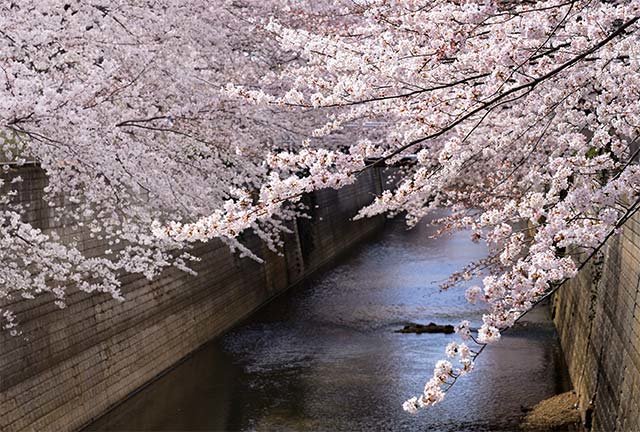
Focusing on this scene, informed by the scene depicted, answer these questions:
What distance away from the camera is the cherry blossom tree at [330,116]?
4719mm

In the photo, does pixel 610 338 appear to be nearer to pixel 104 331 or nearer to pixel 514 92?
pixel 514 92

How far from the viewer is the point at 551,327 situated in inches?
659

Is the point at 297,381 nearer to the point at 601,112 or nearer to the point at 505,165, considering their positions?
the point at 505,165

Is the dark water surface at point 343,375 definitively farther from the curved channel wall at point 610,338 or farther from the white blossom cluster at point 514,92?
the white blossom cluster at point 514,92

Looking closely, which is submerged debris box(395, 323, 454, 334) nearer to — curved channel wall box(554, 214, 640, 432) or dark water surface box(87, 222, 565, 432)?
dark water surface box(87, 222, 565, 432)

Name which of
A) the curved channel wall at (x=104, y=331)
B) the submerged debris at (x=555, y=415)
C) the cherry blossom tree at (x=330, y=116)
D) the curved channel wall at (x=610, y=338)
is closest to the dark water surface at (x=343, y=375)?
the submerged debris at (x=555, y=415)

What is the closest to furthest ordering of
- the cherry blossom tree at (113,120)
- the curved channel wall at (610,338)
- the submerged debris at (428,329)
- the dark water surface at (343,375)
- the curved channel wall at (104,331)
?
the curved channel wall at (610,338) → the cherry blossom tree at (113,120) → the curved channel wall at (104,331) → the dark water surface at (343,375) → the submerged debris at (428,329)

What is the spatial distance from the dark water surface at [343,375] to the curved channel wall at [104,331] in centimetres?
35

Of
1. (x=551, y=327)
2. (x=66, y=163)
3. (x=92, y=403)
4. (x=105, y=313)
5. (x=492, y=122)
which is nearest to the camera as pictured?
(x=492, y=122)

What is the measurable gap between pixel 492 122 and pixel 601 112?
3635 millimetres

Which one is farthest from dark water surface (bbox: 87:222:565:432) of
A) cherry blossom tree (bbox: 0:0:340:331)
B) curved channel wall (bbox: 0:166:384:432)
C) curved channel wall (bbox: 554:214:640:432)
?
cherry blossom tree (bbox: 0:0:340:331)

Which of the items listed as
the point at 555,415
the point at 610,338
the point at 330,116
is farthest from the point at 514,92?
the point at 555,415

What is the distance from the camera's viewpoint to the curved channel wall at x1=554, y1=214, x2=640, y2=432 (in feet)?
26.7

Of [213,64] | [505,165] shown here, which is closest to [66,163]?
[213,64]
